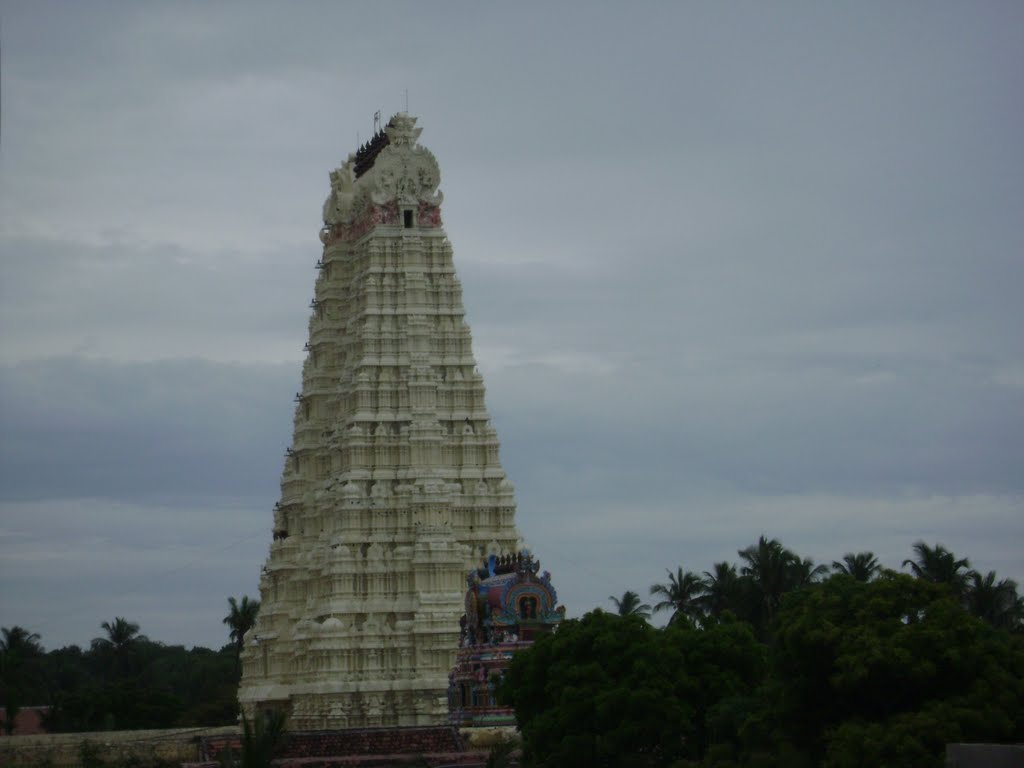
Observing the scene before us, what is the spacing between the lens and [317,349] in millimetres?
95062

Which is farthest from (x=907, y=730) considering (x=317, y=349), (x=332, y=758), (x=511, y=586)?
(x=317, y=349)

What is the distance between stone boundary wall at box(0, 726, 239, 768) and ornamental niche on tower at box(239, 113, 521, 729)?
5260 millimetres

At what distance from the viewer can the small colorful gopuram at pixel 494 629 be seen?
7400 cm

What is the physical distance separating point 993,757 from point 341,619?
4992 cm

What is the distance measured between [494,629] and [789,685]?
105 ft

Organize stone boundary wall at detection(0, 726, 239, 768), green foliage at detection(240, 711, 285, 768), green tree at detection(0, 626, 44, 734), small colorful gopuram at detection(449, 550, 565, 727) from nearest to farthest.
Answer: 1. green foliage at detection(240, 711, 285, 768)
2. small colorful gopuram at detection(449, 550, 565, 727)
3. stone boundary wall at detection(0, 726, 239, 768)
4. green tree at detection(0, 626, 44, 734)

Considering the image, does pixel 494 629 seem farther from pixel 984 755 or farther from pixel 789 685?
pixel 984 755

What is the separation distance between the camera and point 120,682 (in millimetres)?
110938

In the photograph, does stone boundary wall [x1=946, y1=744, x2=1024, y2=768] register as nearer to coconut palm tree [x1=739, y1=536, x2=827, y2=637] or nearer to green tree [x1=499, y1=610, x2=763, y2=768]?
green tree [x1=499, y1=610, x2=763, y2=768]

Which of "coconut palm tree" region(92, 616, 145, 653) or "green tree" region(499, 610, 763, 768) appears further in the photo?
"coconut palm tree" region(92, 616, 145, 653)

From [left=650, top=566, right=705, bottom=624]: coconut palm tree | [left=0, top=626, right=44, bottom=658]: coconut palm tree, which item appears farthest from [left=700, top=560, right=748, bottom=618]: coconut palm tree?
[left=0, top=626, right=44, bottom=658]: coconut palm tree

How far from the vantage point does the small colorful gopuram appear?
7400 centimetres

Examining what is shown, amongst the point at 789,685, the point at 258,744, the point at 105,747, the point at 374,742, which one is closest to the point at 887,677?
the point at 789,685

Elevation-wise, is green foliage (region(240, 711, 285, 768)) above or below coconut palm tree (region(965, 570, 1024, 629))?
below
